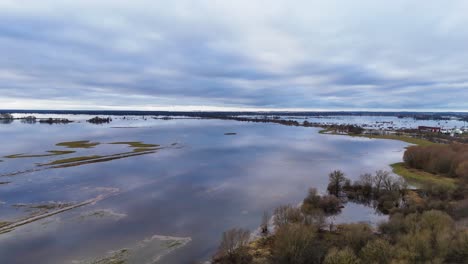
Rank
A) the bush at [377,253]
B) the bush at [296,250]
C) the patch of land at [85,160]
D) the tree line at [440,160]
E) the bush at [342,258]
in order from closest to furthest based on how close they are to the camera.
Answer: the bush at [342,258] < the bush at [377,253] < the bush at [296,250] < the tree line at [440,160] < the patch of land at [85,160]

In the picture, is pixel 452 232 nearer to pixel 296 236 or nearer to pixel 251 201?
pixel 296 236

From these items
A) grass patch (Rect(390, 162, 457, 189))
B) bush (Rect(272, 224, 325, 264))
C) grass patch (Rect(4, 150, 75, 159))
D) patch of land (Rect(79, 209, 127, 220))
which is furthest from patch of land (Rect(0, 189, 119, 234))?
grass patch (Rect(390, 162, 457, 189))

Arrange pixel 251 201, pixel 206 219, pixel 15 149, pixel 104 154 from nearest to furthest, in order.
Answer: pixel 206 219
pixel 251 201
pixel 104 154
pixel 15 149

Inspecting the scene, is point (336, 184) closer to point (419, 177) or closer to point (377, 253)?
point (419, 177)

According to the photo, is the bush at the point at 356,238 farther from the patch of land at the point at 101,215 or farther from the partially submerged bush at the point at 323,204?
the patch of land at the point at 101,215

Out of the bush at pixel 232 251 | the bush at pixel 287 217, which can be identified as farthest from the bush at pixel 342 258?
the bush at pixel 287 217

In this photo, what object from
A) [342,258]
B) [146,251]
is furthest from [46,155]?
[342,258]

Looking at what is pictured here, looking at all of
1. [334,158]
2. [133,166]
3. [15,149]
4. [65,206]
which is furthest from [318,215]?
[15,149]
